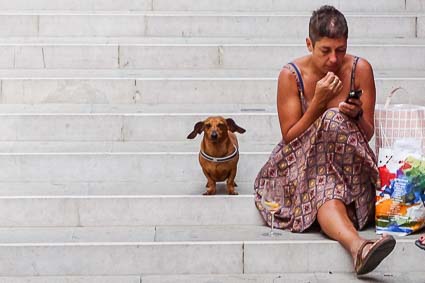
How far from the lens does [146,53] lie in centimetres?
780

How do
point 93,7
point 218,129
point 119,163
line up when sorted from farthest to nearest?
point 93,7 < point 119,163 < point 218,129

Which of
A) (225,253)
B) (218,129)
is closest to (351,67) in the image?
(218,129)

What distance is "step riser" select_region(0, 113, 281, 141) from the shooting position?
6770 mm

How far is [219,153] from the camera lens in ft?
18.8

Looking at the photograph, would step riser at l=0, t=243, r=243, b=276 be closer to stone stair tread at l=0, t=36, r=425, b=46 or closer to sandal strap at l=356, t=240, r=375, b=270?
sandal strap at l=356, t=240, r=375, b=270

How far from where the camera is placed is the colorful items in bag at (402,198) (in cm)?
524

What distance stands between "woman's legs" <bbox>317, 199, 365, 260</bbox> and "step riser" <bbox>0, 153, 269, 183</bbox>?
3.51 ft

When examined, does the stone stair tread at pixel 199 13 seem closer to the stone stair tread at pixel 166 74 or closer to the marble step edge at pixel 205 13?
the marble step edge at pixel 205 13

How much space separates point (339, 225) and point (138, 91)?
8.72 feet

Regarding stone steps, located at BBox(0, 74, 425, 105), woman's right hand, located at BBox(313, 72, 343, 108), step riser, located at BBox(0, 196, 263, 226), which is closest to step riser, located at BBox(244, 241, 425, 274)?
step riser, located at BBox(0, 196, 263, 226)

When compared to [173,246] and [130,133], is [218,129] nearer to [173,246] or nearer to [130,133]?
[173,246]

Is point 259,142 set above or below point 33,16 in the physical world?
below

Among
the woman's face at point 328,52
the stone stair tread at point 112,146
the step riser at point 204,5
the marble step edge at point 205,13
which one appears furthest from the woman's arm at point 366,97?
the step riser at point 204,5

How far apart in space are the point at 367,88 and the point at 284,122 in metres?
0.51
